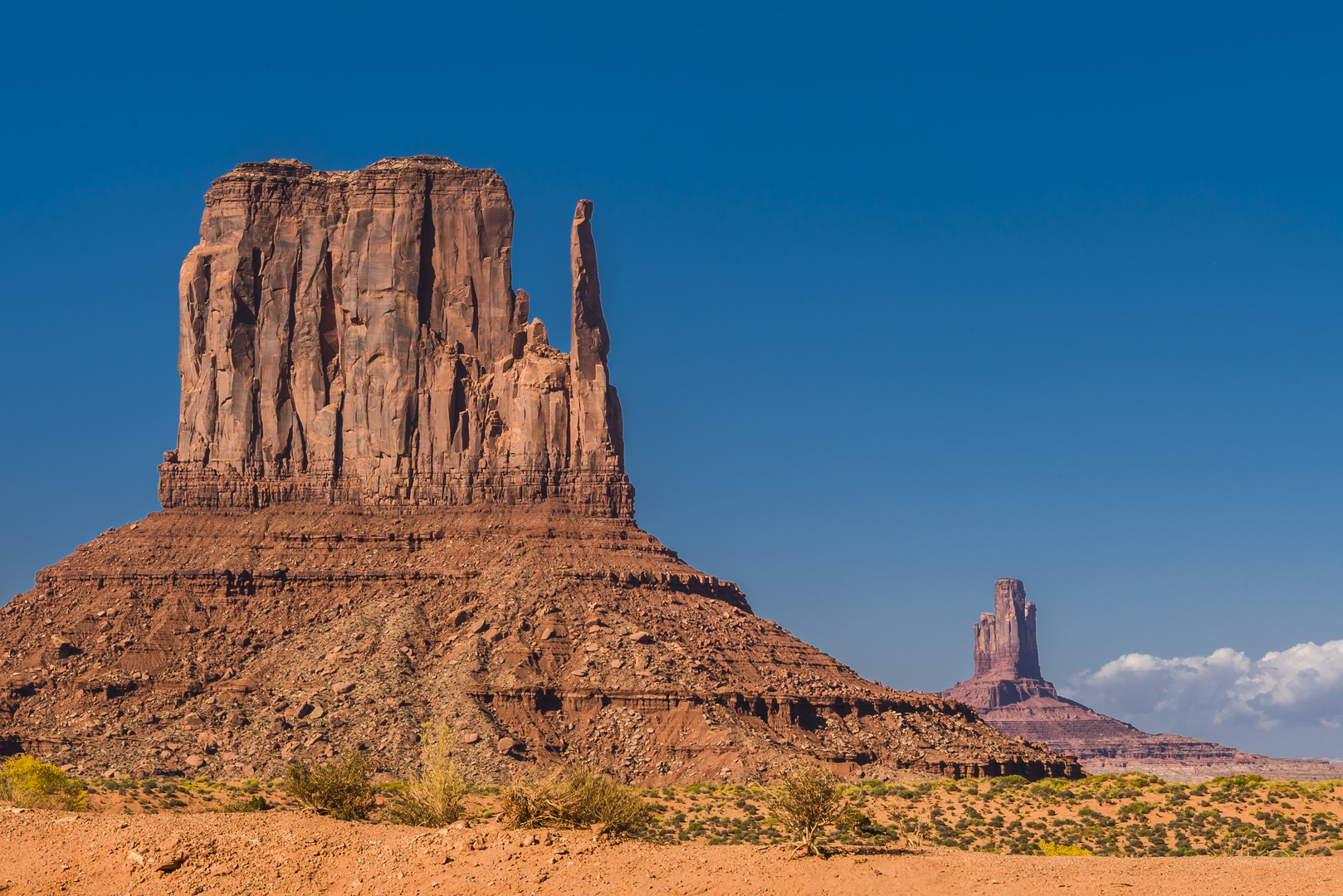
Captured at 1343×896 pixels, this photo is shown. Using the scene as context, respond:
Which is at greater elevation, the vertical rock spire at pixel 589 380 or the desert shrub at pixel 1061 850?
the vertical rock spire at pixel 589 380

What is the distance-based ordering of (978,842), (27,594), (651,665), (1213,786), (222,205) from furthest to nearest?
1. (222,205)
2. (27,594)
3. (651,665)
4. (1213,786)
5. (978,842)

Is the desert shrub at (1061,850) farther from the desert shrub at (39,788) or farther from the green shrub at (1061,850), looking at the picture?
the desert shrub at (39,788)

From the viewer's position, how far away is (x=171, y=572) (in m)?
114

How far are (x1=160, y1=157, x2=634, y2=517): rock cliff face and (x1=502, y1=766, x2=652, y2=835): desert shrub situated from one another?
78.7 metres

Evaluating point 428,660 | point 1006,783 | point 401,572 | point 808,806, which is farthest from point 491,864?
point 401,572

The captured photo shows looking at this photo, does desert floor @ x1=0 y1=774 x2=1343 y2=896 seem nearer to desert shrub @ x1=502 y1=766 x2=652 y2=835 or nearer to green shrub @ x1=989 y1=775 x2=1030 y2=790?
desert shrub @ x1=502 y1=766 x2=652 y2=835

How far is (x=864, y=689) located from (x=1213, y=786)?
37.9m

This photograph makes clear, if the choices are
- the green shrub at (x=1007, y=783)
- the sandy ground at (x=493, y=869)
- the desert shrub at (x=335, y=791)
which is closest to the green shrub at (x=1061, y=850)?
the sandy ground at (x=493, y=869)

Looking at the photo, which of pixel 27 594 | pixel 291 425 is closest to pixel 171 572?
pixel 27 594

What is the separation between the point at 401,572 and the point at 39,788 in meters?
58.8

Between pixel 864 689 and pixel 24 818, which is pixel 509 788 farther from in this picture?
pixel 864 689

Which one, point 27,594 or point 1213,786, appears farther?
point 27,594

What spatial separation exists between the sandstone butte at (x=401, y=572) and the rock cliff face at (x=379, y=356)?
19 centimetres

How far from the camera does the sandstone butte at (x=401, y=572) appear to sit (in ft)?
316
